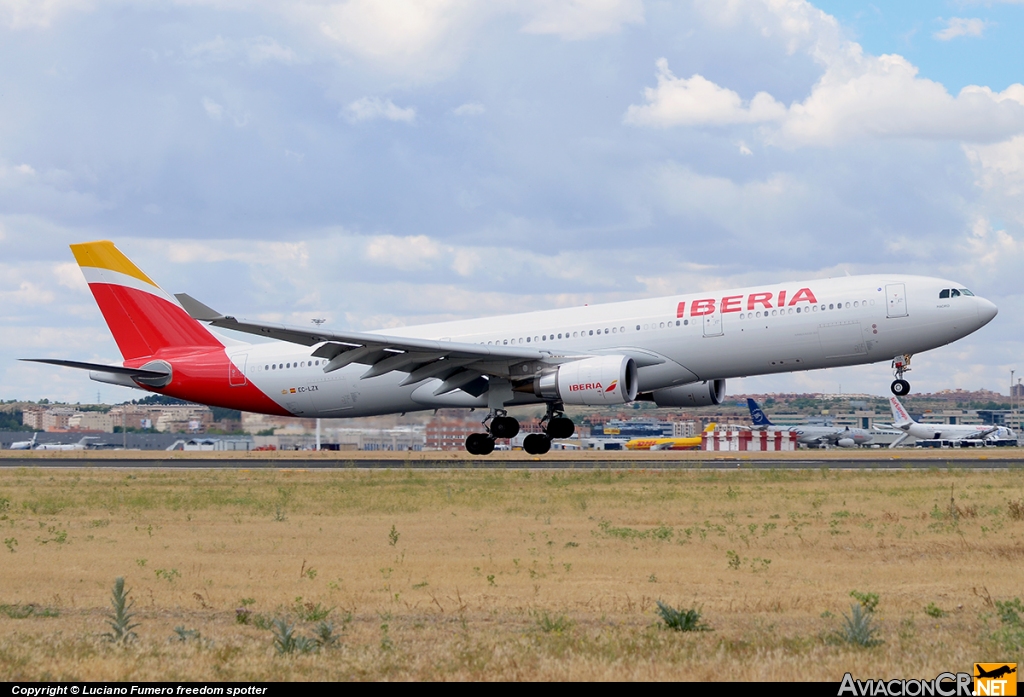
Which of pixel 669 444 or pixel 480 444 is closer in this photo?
pixel 480 444

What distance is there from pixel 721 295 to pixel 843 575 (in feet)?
73.9

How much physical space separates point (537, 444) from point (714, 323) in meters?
9.07

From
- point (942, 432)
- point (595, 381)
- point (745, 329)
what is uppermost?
point (745, 329)

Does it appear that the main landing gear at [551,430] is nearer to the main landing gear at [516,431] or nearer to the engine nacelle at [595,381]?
the main landing gear at [516,431]

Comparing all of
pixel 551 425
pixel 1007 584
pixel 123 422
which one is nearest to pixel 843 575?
pixel 1007 584

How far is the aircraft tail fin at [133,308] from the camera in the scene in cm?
4481

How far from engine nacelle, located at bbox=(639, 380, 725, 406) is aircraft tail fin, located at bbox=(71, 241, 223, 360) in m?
18.0

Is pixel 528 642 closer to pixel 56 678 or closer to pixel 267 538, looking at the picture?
pixel 56 678

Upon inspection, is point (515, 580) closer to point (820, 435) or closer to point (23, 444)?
point (820, 435)

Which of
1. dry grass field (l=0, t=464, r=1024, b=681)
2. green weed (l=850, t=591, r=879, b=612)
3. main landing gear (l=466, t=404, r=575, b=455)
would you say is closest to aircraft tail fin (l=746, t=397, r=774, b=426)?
main landing gear (l=466, t=404, r=575, b=455)

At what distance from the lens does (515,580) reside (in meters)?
14.7

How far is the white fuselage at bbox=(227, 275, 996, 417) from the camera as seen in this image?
114ft

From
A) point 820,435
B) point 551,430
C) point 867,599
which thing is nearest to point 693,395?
point 551,430

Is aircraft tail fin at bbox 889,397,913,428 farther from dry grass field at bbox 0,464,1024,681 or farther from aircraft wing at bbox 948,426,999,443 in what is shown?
dry grass field at bbox 0,464,1024,681
